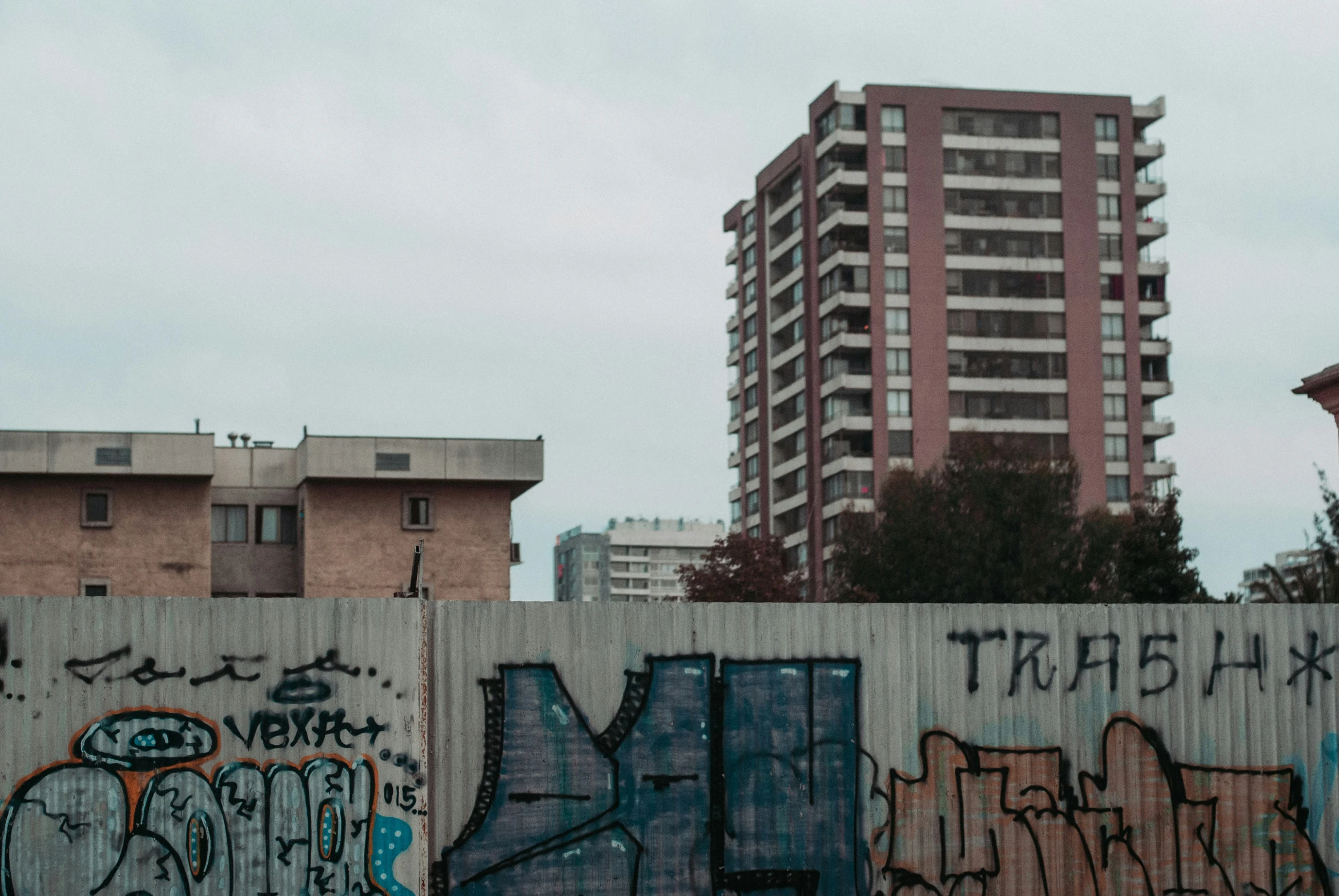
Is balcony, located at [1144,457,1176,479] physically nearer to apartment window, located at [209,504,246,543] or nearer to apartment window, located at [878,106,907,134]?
apartment window, located at [878,106,907,134]

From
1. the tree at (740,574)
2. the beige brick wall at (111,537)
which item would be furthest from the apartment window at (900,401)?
the beige brick wall at (111,537)

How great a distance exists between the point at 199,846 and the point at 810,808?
4106 millimetres

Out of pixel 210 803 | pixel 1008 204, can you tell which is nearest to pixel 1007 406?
pixel 1008 204

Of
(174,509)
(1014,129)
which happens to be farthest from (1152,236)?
(174,509)

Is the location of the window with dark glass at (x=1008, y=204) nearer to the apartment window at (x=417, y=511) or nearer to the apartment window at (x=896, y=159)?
the apartment window at (x=896, y=159)

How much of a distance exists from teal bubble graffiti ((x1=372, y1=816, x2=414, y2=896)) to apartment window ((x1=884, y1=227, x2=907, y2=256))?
86.1 m

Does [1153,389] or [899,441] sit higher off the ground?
[1153,389]

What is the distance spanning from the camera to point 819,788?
1073cm

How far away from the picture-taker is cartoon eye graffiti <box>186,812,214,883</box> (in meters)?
9.99

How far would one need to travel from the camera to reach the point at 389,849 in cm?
1015

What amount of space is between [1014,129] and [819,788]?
293 feet

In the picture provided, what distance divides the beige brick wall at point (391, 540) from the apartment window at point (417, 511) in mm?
169

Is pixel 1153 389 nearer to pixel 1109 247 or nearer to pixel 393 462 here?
pixel 1109 247

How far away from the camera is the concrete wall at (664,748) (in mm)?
10016
